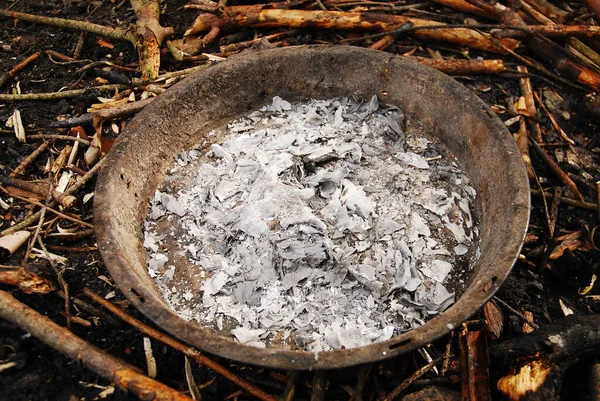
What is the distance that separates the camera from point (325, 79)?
3.41 m

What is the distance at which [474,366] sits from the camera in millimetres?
2309

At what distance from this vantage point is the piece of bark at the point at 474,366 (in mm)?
A: 2234

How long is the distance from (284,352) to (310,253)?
720mm

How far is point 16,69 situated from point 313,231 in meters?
3.04

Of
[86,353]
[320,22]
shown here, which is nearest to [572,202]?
[320,22]

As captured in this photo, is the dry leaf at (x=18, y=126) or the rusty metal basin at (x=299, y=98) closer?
the rusty metal basin at (x=299, y=98)

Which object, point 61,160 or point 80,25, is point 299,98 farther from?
point 80,25

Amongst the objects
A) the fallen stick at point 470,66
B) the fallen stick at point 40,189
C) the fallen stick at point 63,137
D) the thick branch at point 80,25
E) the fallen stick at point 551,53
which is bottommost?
the fallen stick at point 40,189

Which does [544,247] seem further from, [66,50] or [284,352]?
[66,50]

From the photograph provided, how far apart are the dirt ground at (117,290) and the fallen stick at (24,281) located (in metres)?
0.08

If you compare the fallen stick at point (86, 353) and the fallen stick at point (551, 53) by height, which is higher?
the fallen stick at point (551, 53)

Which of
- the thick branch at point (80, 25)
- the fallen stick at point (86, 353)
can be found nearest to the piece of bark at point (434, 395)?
the fallen stick at point (86, 353)

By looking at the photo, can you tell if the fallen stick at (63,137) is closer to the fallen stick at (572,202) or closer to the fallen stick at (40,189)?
the fallen stick at (40,189)

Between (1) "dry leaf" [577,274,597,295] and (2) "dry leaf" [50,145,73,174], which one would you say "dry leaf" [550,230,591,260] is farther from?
(2) "dry leaf" [50,145,73,174]
